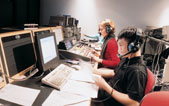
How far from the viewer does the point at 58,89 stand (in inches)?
40.3

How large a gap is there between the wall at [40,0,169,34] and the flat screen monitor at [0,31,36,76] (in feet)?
9.06

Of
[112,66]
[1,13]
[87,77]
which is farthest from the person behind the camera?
[1,13]

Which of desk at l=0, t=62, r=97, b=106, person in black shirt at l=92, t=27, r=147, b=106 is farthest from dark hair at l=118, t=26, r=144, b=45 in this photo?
desk at l=0, t=62, r=97, b=106

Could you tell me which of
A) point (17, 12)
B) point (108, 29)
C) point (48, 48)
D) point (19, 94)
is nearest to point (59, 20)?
point (17, 12)

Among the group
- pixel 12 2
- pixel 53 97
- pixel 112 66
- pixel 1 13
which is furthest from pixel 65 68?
pixel 12 2

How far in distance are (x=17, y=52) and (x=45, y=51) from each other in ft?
0.74

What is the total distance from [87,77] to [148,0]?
3.45 metres

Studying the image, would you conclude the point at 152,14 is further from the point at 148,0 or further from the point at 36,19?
the point at 36,19

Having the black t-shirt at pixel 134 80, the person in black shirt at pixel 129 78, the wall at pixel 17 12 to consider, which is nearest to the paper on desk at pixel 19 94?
the person in black shirt at pixel 129 78

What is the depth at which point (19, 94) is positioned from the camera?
0.92 meters

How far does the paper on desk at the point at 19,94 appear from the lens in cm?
86

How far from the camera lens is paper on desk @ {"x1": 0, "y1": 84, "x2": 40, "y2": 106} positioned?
0.86 metres

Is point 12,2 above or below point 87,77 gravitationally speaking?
above

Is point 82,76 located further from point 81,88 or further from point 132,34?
point 132,34
